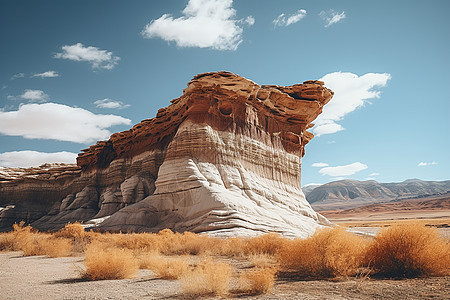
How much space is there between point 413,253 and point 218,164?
1464 cm

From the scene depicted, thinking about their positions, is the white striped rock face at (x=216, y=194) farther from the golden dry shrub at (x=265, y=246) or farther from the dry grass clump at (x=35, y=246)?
the dry grass clump at (x=35, y=246)

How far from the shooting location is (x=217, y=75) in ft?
68.7

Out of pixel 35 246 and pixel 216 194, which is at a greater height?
pixel 216 194

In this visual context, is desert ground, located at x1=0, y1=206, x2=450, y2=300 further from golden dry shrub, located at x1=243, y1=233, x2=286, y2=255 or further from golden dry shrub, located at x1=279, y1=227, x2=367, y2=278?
golden dry shrub, located at x1=243, y1=233, x2=286, y2=255

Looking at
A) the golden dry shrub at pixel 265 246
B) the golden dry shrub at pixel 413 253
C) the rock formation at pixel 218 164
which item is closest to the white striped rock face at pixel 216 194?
the rock formation at pixel 218 164

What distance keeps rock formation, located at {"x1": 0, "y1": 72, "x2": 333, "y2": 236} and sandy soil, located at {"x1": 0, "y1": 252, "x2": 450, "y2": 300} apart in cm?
842

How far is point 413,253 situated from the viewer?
662 centimetres

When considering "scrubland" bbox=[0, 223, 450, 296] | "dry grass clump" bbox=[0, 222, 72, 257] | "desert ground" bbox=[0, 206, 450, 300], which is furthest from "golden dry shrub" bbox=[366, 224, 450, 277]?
"dry grass clump" bbox=[0, 222, 72, 257]

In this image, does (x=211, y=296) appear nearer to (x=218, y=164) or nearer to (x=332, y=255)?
(x=332, y=255)

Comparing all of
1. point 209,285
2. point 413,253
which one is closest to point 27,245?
point 209,285

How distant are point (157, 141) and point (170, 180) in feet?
28.0

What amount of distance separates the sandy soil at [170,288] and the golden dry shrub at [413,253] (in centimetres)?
43

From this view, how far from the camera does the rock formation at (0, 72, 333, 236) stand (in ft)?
58.4

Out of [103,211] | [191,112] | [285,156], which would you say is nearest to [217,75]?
[191,112]
